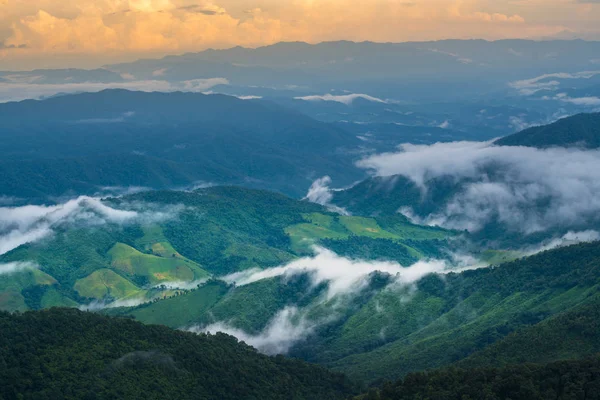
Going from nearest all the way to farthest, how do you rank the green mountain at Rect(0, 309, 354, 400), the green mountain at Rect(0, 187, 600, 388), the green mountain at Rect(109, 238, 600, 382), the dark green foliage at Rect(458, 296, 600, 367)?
1. the green mountain at Rect(0, 309, 354, 400)
2. the dark green foliage at Rect(458, 296, 600, 367)
3. the green mountain at Rect(109, 238, 600, 382)
4. the green mountain at Rect(0, 187, 600, 388)

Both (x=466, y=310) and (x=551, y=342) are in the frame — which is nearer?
(x=551, y=342)

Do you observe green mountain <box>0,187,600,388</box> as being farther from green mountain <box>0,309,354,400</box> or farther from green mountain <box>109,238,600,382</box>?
green mountain <box>0,309,354,400</box>

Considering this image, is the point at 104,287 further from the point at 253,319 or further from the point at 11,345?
the point at 11,345

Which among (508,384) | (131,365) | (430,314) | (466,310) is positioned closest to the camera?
(508,384)

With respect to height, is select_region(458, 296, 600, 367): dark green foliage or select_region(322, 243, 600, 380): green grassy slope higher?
select_region(458, 296, 600, 367): dark green foliage

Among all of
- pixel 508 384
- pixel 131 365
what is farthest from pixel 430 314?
pixel 508 384

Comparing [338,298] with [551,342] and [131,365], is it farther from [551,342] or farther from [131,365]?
[131,365]

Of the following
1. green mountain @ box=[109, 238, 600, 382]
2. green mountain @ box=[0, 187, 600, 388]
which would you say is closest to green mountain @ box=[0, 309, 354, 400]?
green mountain @ box=[0, 187, 600, 388]

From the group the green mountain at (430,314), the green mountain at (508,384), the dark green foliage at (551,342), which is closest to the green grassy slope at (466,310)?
the green mountain at (430,314)

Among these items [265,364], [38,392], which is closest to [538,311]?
[265,364]
